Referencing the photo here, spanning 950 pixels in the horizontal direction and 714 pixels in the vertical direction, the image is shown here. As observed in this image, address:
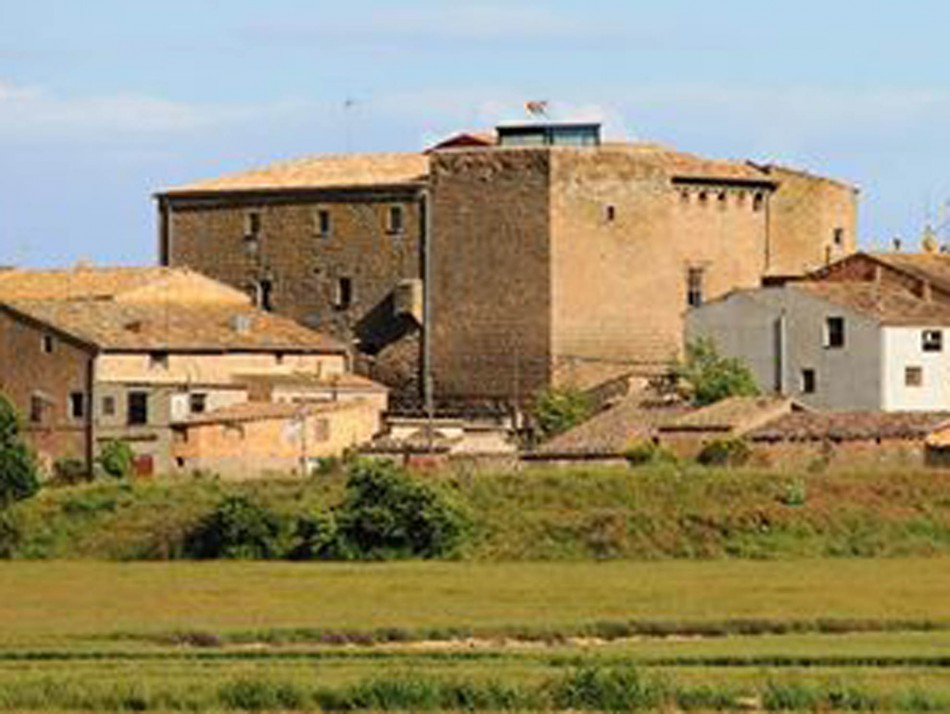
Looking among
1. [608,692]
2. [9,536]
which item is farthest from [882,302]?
[608,692]

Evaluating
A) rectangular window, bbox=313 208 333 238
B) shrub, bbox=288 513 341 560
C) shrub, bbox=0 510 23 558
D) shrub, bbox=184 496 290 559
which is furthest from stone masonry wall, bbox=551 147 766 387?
shrub, bbox=288 513 341 560

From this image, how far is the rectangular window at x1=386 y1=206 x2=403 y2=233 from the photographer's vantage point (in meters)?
81.2

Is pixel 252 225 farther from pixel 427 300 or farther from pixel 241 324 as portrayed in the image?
pixel 427 300

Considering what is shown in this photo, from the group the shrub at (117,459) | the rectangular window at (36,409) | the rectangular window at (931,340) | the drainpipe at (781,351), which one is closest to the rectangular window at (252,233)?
the rectangular window at (36,409)

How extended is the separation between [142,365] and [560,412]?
8.22 m

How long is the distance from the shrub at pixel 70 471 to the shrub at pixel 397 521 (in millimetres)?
13974

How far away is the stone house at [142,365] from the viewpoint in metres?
75.5

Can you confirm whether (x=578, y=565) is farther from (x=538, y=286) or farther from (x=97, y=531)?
(x=538, y=286)

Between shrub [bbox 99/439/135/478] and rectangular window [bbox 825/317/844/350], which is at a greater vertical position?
rectangular window [bbox 825/317/844/350]

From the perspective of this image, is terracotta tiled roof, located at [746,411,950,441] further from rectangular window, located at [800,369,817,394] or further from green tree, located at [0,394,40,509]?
green tree, located at [0,394,40,509]

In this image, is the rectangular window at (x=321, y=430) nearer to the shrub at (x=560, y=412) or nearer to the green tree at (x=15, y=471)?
the shrub at (x=560, y=412)

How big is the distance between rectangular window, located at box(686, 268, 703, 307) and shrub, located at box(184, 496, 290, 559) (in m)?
21.8

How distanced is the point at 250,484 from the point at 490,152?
16.9 m

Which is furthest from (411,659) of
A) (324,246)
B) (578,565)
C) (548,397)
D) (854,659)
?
(324,246)
